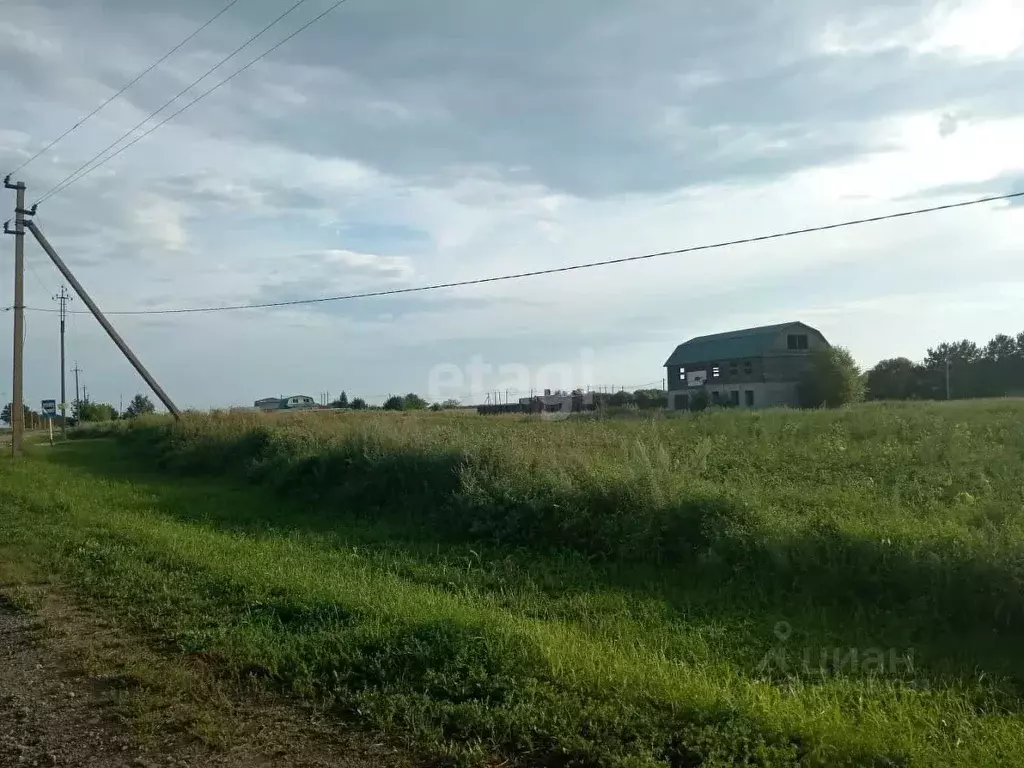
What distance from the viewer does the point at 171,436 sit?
27.0m

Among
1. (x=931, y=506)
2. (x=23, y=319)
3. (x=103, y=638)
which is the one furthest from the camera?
(x=23, y=319)

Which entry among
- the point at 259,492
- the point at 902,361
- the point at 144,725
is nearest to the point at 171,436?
the point at 259,492

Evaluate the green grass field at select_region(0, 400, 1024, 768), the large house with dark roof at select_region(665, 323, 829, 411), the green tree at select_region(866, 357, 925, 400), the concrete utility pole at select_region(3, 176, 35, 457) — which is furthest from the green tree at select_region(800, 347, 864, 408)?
the concrete utility pole at select_region(3, 176, 35, 457)

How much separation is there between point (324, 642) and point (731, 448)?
11.4 m

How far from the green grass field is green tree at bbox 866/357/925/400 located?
44.0 metres

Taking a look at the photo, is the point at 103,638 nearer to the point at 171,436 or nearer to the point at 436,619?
the point at 436,619

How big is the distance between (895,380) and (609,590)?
5581cm

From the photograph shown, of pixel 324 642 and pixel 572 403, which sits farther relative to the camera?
pixel 572 403

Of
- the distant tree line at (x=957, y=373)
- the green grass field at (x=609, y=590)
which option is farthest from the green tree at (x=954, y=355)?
the green grass field at (x=609, y=590)

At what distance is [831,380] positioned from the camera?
43.2 meters

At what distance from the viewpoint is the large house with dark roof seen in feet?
148
